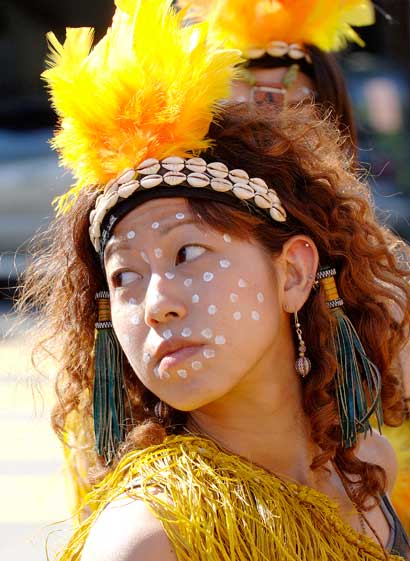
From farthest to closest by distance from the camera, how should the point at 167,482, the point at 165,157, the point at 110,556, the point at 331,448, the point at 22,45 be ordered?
the point at 22,45, the point at 331,448, the point at 165,157, the point at 167,482, the point at 110,556

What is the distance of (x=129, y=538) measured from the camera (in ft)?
6.05

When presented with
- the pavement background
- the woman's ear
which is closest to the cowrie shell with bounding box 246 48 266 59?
the pavement background

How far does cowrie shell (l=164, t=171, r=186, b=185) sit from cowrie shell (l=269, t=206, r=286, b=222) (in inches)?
7.6

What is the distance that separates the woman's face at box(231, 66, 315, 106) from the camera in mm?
3641

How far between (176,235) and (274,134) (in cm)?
33

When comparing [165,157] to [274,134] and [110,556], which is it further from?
[110,556]

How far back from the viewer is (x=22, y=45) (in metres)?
12.9

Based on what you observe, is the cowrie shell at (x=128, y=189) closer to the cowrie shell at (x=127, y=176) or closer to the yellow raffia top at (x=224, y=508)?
the cowrie shell at (x=127, y=176)

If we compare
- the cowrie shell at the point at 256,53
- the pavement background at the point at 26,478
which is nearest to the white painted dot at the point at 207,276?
the pavement background at the point at 26,478

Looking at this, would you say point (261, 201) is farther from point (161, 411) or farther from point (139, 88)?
point (161, 411)

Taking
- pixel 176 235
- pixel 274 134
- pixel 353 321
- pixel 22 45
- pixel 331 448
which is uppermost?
pixel 274 134

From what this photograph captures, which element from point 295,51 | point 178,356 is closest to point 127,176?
point 178,356

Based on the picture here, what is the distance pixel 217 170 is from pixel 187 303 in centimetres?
28

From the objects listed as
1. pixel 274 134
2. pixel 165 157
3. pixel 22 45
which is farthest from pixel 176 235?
pixel 22 45
